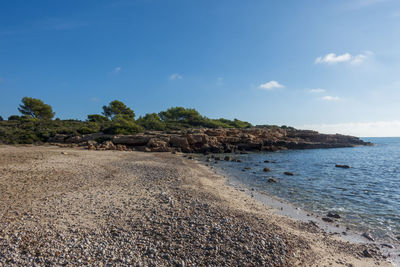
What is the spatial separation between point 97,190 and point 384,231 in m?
12.6

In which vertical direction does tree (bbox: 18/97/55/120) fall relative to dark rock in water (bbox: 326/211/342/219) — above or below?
above

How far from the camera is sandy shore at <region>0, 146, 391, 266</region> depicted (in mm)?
4770

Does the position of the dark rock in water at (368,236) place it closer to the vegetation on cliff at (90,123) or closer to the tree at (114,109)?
the vegetation on cliff at (90,123)

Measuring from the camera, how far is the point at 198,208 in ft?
26.1

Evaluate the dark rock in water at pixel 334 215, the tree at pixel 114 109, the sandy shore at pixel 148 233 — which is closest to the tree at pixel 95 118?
the tree at pixel 114 109

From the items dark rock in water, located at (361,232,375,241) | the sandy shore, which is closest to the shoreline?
dark rock in water, located at (361,232,375,241)

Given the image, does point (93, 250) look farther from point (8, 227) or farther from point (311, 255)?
point (311, 255)

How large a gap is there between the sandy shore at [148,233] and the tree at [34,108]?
6544cm

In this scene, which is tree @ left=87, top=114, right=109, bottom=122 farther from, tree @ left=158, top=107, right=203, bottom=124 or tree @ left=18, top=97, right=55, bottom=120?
tree @ left=158, top=107, right=203, bottom=124

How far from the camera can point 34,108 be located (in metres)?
60.3

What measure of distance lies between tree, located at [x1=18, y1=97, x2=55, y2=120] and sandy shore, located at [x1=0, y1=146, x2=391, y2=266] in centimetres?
6544

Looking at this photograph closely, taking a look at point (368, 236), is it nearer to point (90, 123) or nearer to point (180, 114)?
point (90, 123)

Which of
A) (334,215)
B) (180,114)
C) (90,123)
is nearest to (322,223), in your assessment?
(334,215)

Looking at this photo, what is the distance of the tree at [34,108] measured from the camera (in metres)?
60.0
